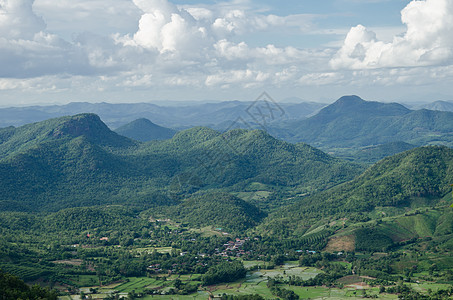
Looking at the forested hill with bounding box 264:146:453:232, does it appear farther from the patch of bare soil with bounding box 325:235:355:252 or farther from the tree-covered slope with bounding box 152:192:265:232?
the patch of bare soil with bounding box 325:235:355:252

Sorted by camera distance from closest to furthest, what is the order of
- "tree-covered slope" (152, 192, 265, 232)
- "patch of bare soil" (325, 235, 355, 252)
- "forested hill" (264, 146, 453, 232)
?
1. "patch of bare soil" (325, 235, 355, 252)
2. "forested hill" (264, 146, 453, 232)
3. "tree-covered slope" (152, 192, 265, 232)

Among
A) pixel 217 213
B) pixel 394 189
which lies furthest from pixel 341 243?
pixel 217 213

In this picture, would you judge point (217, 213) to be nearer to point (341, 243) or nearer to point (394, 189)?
point (341, 243)

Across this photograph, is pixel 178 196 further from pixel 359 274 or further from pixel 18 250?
pixel 359 274

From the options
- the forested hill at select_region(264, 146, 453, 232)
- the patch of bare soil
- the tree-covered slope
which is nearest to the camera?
the patch of bare soil

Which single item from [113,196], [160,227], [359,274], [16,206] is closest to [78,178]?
[113,196]

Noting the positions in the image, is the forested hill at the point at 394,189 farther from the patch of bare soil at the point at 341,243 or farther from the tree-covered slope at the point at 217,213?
the patch of bare soil at the point at 341,243

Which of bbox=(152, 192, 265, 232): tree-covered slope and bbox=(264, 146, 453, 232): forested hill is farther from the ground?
bbox=(264, 146, 453, 232): forested hill

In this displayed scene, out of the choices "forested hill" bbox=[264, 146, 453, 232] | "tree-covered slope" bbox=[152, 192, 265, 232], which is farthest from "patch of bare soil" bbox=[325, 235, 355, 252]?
"tree-covered slope" bbox=[152, 192, 265, 232]

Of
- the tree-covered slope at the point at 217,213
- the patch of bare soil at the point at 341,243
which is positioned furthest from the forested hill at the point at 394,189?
the patch of bare soil at the point at 341,243
